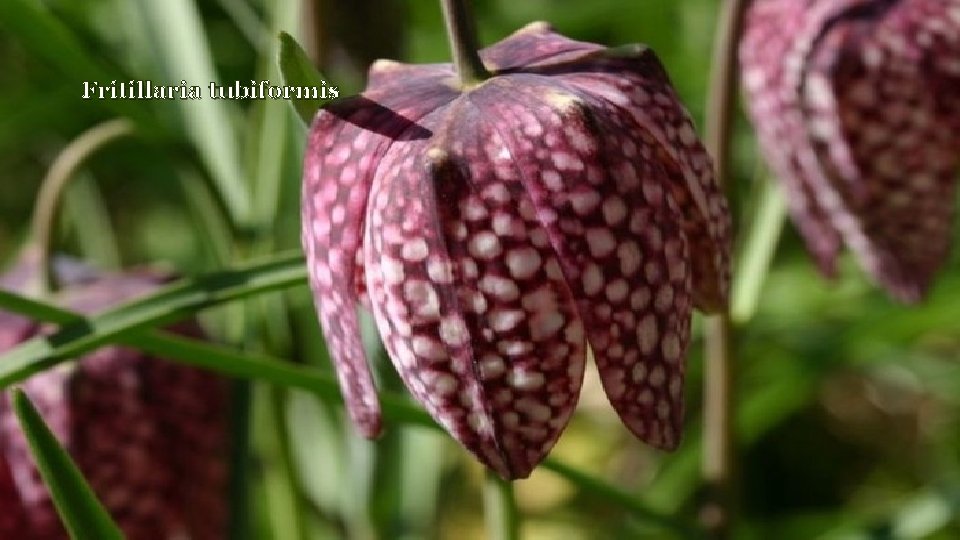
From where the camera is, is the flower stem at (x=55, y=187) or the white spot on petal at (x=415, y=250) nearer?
the white spot on petal at (x=415, y=250)

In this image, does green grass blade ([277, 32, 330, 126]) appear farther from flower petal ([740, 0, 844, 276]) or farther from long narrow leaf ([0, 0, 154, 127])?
flower petal ([740, 0, 844, 276])

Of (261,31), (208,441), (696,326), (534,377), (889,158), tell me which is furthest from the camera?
(696,326)

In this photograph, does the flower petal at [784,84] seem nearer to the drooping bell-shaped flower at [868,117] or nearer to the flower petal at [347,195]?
the drooping bell-shaped flower at [868,117]

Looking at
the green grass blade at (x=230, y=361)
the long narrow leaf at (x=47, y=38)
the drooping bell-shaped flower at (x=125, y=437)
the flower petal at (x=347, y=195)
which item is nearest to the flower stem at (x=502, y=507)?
the green grass blade at (x=230, y=361)

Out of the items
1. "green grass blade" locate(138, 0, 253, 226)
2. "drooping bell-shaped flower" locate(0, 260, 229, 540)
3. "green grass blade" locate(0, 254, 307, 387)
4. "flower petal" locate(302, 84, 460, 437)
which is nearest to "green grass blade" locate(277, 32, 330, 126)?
"flower petal" locate(302, 84, 460, 437)

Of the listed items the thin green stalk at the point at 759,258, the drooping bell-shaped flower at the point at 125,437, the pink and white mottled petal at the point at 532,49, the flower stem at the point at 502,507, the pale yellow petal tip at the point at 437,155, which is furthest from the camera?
the thin green stalk at the point at 759,258

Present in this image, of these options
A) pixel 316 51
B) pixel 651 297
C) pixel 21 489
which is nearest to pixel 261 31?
pixel 316 51

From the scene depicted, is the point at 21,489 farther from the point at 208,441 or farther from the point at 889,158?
the point at 889,158
